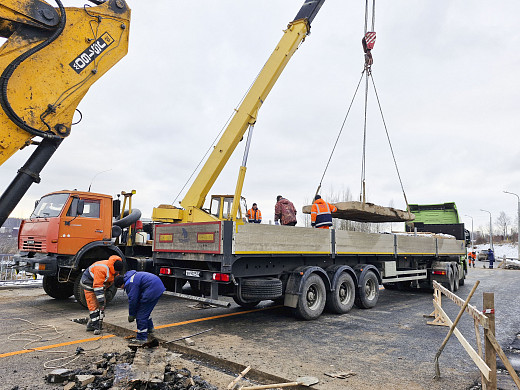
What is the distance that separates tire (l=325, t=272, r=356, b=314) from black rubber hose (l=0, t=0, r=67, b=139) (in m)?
5.89

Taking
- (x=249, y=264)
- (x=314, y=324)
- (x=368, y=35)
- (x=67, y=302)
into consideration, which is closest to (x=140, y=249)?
(x=67, y=302)

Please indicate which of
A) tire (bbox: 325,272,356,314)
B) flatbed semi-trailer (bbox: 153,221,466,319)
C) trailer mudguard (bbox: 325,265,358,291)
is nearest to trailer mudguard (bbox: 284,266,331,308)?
flatbed semi-trailer (bbox: 153,221,466,319)

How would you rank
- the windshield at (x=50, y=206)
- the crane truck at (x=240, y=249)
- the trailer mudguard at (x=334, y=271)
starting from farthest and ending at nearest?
1. the windshield at (x=50, y=206)
2. the trailer mudguard at (x=334, y=271)
3. the crane truck at (x=240, y=249)

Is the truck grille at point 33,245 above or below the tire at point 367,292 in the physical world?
above

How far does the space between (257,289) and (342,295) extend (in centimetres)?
276

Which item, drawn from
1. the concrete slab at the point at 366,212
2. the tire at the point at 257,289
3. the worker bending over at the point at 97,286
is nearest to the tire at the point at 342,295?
the tire at the point at 257,289

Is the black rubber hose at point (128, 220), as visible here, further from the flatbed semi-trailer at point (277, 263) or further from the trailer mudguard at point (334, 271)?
the trailer mudguard at point (334, 271)

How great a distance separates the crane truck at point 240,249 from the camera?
6.46 meters

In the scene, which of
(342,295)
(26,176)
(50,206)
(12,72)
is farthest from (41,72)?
(342,295)

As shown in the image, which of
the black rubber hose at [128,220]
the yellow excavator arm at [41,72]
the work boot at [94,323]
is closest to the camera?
the yellow excavator arm at [41,72]

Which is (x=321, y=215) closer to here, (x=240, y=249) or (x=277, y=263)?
(x=277, y=263)

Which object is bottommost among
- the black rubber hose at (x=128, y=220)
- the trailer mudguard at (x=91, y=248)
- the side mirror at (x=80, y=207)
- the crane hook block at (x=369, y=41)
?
the trailer mudguard at (x=91, y=248)

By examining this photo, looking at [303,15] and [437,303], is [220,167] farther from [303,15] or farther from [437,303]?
[437,303]

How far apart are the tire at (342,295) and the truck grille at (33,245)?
6182 mm
